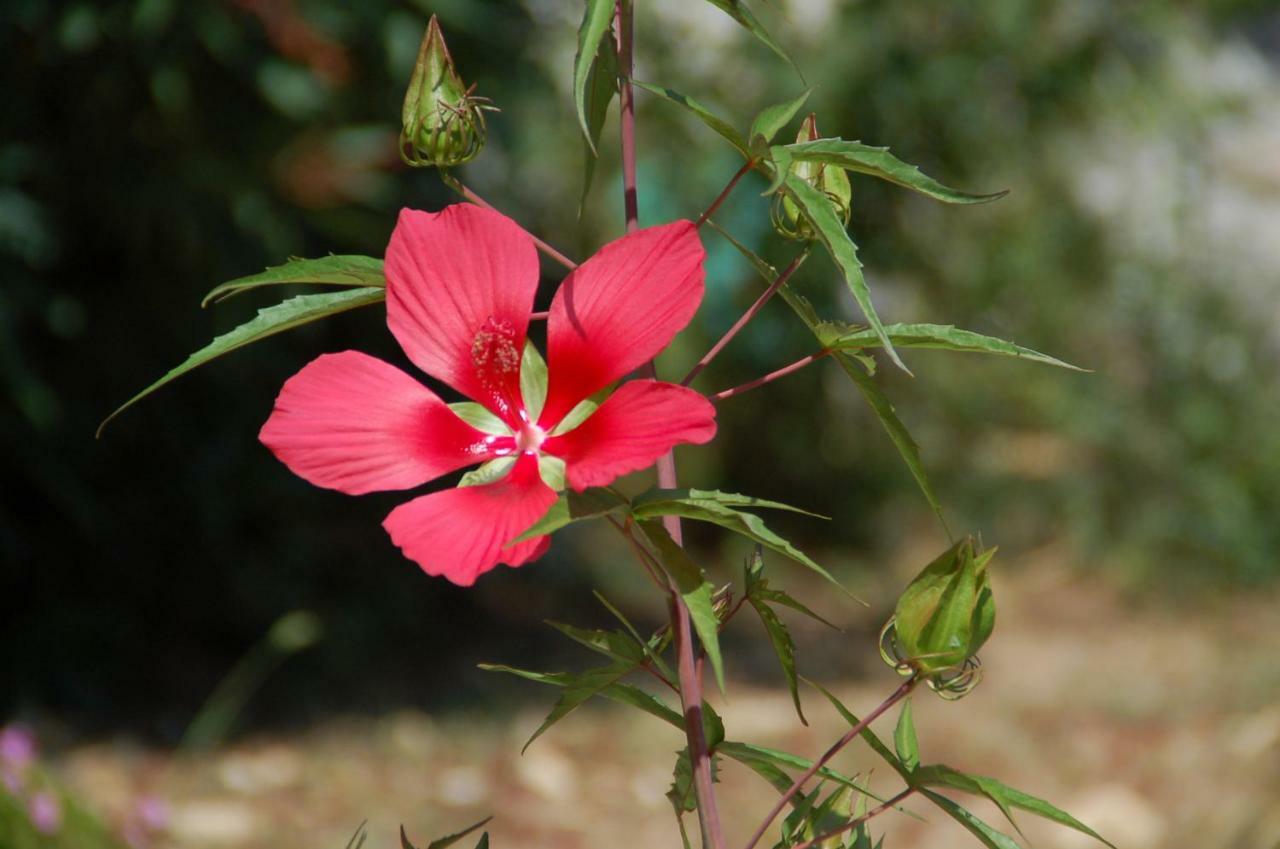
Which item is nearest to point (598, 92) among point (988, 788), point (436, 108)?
point (436, 108)

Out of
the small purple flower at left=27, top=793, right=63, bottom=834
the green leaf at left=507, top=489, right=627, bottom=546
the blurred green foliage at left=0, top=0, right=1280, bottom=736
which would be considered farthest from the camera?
the blurred green foliage at left=0, top=0, right=1280, bottom=736

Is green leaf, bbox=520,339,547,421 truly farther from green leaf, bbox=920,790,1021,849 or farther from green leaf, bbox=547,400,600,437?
green leaf, bbox=920,790,1021,849

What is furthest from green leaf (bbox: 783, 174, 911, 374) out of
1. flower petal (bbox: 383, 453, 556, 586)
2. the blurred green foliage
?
the blurred green foliage

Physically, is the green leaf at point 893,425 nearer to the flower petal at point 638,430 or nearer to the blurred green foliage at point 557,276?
the flower petal at point 638,430

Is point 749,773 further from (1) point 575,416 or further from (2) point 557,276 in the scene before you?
(1) point 575,416

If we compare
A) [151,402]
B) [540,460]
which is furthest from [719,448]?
[540,460]

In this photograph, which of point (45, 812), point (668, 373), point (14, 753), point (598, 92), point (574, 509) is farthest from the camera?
point (668, 373)

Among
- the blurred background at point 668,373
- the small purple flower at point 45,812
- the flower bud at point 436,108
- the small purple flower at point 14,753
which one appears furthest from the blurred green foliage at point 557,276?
the flower bud at point 436,108
